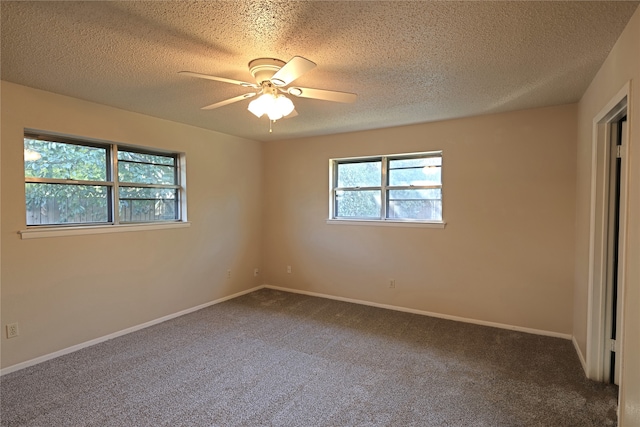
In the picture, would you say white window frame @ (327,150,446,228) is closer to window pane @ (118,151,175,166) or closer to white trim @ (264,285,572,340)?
white trim @ (264,285,572,340)

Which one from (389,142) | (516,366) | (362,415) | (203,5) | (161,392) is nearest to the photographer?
(203,5)

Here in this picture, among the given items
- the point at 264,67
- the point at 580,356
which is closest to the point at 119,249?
the point at 264,67

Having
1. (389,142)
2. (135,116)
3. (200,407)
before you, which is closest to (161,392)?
(200,407)

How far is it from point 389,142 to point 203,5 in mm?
2993

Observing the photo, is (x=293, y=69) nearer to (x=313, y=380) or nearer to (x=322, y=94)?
(x=322, y=94)

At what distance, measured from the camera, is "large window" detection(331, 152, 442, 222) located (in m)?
4.07

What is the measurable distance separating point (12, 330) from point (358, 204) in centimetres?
380

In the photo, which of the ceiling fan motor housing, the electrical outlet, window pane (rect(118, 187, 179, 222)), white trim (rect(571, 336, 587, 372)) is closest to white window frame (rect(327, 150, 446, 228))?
white trim (rect(571, 336, 587, 372))

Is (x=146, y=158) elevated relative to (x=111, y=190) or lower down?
elevated

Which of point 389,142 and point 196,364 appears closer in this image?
point 196,364

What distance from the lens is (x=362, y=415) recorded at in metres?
2.11

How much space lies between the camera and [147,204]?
3814 millimetres

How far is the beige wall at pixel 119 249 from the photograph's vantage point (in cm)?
268

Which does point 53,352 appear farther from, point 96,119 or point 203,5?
point 203,5
